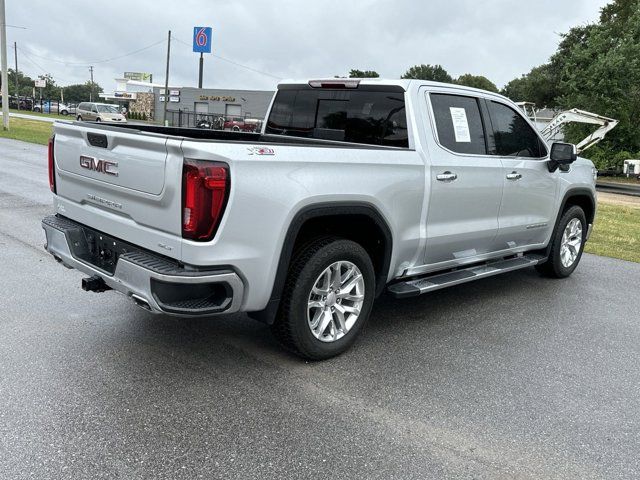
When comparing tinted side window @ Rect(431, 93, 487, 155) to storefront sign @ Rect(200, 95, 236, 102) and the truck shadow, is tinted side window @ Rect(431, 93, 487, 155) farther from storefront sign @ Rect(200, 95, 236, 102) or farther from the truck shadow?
storefront sign @ Rect(200, 95, 236, 102)

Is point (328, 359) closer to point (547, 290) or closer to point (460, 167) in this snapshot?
point (460, 167)

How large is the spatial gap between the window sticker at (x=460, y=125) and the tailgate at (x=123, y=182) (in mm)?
2510

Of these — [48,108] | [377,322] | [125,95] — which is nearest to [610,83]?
[377,322]

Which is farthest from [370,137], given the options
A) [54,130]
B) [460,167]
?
[54,130]

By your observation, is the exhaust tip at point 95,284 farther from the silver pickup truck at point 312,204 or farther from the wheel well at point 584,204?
the wheel well at point 584,204

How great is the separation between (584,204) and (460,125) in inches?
112

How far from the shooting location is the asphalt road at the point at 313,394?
286cm

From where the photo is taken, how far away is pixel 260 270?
11.3 ft

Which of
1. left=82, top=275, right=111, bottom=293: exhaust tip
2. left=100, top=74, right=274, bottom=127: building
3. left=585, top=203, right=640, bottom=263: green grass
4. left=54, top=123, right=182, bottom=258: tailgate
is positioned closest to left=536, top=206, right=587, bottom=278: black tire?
left=585, top=203, right=640, bottom=263: green grass

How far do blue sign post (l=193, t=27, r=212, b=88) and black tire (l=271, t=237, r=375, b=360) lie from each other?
3800 cm

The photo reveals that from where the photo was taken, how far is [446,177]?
4.55m

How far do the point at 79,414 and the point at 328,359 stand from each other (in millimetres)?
1638

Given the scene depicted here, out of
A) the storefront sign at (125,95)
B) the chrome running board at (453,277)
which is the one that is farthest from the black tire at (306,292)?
the storefront sign at (125,95)

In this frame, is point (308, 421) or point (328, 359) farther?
point (328, 359)
